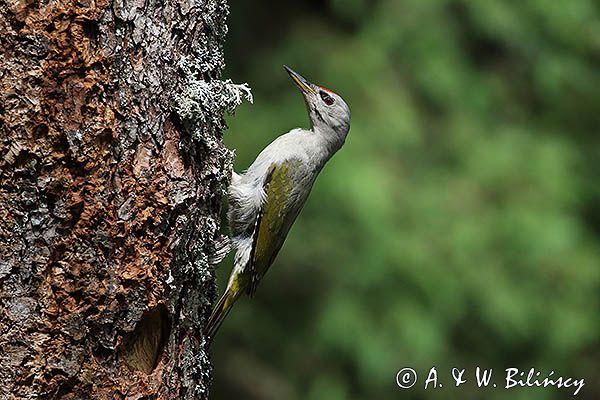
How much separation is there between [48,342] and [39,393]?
0.13 meters

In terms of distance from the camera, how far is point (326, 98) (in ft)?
14.0

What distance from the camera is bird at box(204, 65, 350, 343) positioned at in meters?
3.71

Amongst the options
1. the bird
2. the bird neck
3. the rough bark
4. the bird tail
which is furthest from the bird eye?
the rough bark

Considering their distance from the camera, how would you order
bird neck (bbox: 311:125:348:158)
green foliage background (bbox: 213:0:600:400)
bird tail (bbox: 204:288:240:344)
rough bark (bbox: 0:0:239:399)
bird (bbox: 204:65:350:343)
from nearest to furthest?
rough bark (bbox: 0:0:239:399)
bird tail (bbox: 204:288:240:344)
bird (bbox: 204:65:350:343)
bird neck (bbox: 311:125:348:158)
green foliage background (bbox: 213:0:600:400)

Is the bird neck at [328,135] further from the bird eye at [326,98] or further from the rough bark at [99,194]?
the rough bark at [99,194]

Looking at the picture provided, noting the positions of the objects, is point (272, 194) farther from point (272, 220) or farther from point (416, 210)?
point (416, 210)

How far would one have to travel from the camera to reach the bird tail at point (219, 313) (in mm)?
2914

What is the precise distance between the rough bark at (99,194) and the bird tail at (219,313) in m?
0.36

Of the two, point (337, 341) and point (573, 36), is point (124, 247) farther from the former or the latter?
point (573, 36)

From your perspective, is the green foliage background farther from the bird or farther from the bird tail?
the bird tail

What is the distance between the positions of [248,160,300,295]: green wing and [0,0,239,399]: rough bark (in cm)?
117

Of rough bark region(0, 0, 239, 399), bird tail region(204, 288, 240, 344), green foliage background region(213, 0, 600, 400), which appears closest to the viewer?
rough bark region(0, 0, 239, 399)

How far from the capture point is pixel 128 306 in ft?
7.73

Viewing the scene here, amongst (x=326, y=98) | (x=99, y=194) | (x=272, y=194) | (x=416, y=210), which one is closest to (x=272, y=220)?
(x=272, y=194)
